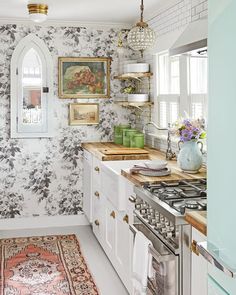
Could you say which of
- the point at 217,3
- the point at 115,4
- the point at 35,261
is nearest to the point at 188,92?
the point at 115,4

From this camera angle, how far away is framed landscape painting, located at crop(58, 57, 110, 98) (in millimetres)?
5559

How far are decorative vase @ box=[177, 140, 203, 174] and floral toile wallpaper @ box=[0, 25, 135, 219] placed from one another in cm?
239

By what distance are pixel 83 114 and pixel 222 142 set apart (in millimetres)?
4396

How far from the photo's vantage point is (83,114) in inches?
223

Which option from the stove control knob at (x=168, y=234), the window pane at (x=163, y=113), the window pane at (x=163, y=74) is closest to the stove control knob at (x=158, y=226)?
the stove control knob at (x=168, y=234)

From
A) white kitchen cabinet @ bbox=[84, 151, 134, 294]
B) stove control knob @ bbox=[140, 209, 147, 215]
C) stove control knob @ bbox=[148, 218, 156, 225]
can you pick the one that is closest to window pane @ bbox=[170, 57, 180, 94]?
white kitchen cabinet @ bbox=[84, 151, 134, 294]

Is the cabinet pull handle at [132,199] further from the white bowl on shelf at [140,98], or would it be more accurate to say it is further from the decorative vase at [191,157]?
the white bowl on shelf at [140,98]

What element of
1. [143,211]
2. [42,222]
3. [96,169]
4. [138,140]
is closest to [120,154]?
[96,169]

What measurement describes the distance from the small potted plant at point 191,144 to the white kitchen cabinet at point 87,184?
1.74 meters

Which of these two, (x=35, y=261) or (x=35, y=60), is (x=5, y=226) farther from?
(x=35, y=60)

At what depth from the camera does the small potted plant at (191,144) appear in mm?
3410

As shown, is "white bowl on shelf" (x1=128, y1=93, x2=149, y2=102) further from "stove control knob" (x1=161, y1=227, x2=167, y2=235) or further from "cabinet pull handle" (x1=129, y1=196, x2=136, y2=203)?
"stove control knob" (x1=161, y1=227, x2=167, y2=235)

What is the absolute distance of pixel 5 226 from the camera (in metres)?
5.55

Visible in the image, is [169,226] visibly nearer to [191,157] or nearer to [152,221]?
[152,221]
